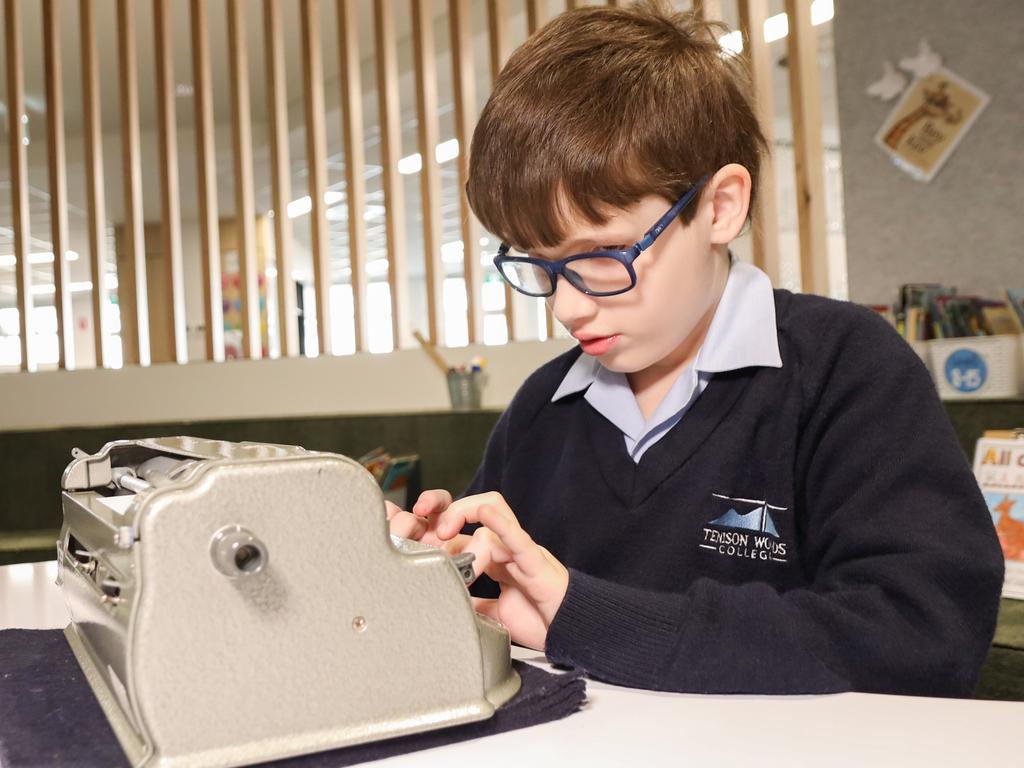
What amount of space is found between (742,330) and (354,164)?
2.58 meters

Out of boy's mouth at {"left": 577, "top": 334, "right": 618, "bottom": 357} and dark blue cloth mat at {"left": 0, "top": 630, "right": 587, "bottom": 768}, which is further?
boy's mouth at {"left": 577, "top": 334, "right": 618, "bottom": 357}

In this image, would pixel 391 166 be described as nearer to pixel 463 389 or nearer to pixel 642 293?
pixel 463 389

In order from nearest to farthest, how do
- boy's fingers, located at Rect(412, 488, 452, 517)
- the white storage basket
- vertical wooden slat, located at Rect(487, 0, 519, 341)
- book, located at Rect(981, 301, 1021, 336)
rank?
boy's fingers, located at Rect(412, 488, 452, 517)
the white storage basket
book, located at Rect(981, 301, 1021, 336)
vertical wooden slat, located at Rect(487, 0, 519, 341)

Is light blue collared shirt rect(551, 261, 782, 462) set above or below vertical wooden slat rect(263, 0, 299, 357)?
below

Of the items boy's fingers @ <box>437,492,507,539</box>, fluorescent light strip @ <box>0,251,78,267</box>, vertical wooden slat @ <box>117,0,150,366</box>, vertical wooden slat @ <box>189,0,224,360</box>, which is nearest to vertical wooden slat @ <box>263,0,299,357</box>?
vertical wooden slat @ <box>189,0,224,360</box>

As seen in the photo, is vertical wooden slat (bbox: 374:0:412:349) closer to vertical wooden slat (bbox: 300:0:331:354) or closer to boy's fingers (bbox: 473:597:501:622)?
vertical wooden slat (bbox: 300:0:331:354)

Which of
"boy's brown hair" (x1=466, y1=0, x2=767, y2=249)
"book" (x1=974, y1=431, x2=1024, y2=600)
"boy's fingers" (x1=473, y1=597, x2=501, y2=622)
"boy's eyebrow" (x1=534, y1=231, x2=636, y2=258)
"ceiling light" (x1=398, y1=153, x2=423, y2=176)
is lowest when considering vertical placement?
"book" (x1=974, y1=431, x2=1024, y2=600)

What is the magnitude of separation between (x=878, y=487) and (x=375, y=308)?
18656mm

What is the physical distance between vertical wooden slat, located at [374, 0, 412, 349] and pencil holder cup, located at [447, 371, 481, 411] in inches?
12.9

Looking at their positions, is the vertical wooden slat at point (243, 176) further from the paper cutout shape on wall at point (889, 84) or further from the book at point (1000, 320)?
the book at point (1000, 320)

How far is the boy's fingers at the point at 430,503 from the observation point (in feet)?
2.73

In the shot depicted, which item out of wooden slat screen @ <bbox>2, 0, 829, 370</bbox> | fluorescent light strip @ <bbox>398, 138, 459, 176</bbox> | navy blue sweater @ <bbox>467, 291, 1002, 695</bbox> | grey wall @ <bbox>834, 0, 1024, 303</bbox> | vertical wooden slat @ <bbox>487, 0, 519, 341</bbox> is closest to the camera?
navy blue sweater @ <bbox>467, 291, 1002, 695</bbox>

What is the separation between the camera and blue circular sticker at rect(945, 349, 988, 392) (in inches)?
93.4

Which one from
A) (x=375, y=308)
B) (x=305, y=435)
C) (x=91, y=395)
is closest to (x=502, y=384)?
(x=305, y=435)
